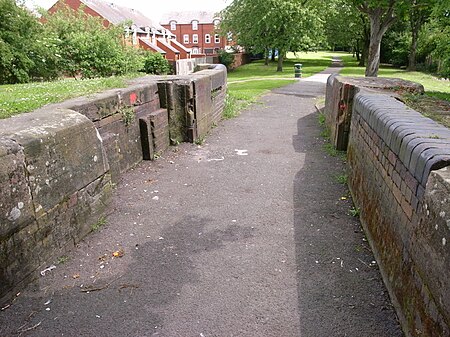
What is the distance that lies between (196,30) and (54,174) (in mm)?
71155

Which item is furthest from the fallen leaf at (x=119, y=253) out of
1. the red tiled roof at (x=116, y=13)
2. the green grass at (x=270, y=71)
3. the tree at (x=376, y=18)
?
the red tiled roof at (x=116, y=13)

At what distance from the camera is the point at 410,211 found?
2787mm

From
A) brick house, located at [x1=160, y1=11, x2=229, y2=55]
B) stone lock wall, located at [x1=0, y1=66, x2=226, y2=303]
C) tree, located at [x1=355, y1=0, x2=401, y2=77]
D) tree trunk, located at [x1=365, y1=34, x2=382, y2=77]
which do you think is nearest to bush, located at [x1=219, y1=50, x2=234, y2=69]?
tree, located at [x1=355, y1=0, x2=401, y2=77]

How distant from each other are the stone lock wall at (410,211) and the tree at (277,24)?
29532 mm

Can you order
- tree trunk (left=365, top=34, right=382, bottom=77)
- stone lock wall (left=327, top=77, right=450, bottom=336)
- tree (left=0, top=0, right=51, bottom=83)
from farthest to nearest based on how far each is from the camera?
tree trunk (left=365, top=34, right=382, bottom=77) → tree (left=0, top=0, right=51, bottom=83) → stone lock wall (left=327, top=77, right=450, bottom=336)

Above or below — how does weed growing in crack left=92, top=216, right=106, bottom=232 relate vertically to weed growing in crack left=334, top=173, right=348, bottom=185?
above

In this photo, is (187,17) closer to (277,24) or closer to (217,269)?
(277,24)

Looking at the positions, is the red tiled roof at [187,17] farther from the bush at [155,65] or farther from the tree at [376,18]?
the tree at [376,18]

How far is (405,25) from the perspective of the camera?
37.7 metres

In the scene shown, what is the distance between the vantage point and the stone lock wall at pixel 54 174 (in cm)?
306

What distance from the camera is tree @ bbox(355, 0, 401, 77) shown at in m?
16.7

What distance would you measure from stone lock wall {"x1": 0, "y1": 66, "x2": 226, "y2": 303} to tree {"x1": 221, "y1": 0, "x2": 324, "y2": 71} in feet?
92.1

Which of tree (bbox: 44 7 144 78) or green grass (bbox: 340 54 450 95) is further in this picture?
tree (bbox: 44 7 144 78)

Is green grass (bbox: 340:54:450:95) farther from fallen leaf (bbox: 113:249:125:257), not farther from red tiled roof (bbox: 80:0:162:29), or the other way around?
red tiled roof (bbox: 80:0:162:29)
